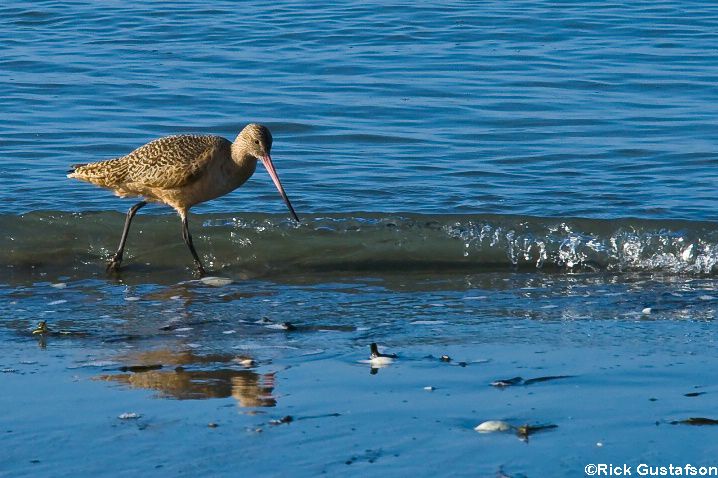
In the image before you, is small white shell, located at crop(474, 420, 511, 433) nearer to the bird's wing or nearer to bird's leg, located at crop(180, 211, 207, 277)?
bird's leg, located at crop(180, 211, 207, 277)

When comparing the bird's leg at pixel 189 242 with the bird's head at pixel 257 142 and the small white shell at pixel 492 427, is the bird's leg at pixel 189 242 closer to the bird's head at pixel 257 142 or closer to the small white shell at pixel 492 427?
the bird's head at pixel 257 142

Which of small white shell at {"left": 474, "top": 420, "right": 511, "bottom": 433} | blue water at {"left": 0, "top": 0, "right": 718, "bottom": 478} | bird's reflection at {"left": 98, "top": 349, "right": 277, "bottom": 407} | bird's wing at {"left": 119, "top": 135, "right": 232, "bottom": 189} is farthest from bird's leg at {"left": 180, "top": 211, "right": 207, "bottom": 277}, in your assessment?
small white shell at {"left": 474, "top": 420, "right": 511, "bottom": 433}

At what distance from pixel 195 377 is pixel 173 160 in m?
2.96

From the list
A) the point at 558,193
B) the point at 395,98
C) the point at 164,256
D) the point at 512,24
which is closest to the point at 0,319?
the point at 164,256

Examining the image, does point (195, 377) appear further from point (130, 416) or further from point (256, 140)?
point (256, 140)

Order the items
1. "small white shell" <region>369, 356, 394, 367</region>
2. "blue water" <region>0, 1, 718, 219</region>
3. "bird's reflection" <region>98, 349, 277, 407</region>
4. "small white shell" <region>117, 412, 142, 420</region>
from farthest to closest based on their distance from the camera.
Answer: "blue water" <region>0, 1, 718, 219</region>
"small white shell" <region>369, 356, 394, 367</region>
"bird's reflection" <region>98, 349, 277, 407</region>
"small white shell" <region>117, 412, 142, 420</region>

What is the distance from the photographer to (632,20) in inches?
698

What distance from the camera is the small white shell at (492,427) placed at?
5.16m

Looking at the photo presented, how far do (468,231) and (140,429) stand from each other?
14.0 ft

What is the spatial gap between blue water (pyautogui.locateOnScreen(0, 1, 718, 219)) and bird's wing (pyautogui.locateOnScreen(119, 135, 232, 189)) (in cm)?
119

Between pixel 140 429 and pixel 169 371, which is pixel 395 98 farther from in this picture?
pixel 140 429

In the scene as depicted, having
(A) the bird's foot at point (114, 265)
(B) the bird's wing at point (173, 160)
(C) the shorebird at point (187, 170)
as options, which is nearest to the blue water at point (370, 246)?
(A) the bird's foot at point (114, 265)

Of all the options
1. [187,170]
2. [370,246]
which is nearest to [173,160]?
[187,170]

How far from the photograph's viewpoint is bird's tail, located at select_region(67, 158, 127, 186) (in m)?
8.97
